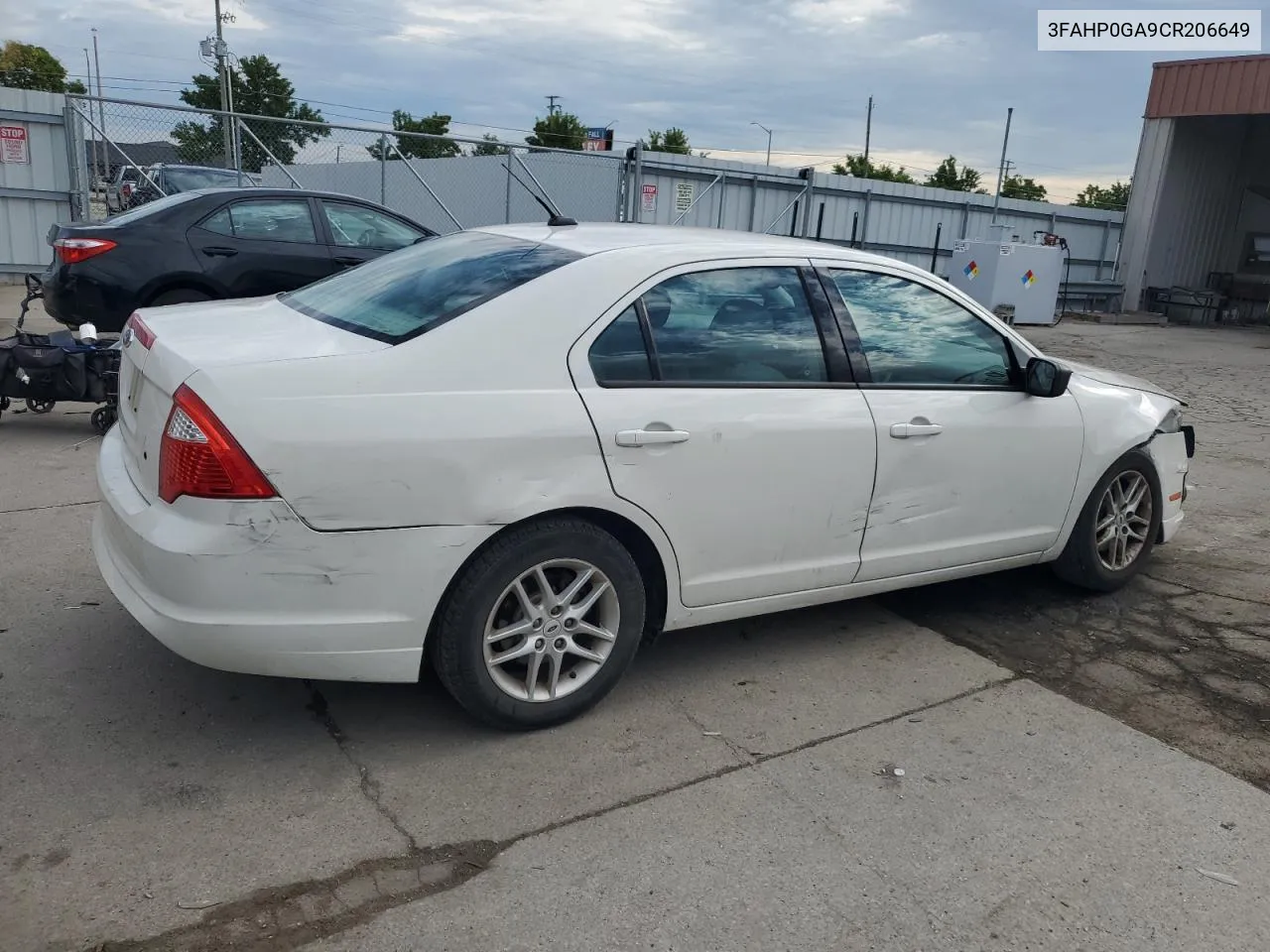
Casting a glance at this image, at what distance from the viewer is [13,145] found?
12.8 m

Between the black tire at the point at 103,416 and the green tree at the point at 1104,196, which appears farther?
the green tree at the point at 1104,196

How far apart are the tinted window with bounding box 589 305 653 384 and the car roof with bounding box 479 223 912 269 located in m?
0.32

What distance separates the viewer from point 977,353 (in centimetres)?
423

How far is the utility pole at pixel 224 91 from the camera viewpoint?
47.5 feet

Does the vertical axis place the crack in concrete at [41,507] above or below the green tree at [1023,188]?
below

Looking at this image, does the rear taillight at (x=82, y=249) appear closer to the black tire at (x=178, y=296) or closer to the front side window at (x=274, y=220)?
the black tire at (x=178, y=296)

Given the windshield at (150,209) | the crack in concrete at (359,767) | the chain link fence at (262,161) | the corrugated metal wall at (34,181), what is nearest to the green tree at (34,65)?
the chain link fence at (262,161)

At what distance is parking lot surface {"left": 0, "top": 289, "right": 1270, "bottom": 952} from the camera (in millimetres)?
2514

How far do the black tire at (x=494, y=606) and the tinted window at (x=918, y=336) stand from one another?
1.32 meters

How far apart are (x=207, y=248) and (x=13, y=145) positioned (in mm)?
7125

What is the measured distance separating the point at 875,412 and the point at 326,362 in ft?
6.46

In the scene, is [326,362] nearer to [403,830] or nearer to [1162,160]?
[403,830]

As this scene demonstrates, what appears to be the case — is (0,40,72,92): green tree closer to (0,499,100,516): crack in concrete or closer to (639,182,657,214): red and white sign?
(639,182,657,214): red and white sign

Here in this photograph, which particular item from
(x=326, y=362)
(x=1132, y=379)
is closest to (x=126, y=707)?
(x=326, y=362)
